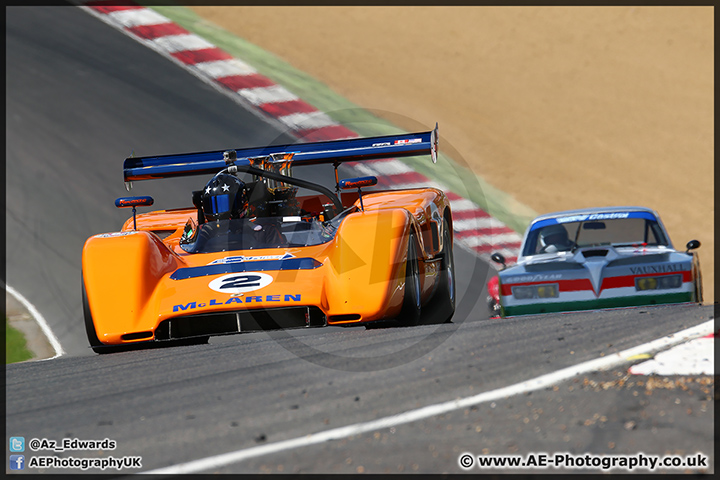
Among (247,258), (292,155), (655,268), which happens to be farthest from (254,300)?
(655,268)

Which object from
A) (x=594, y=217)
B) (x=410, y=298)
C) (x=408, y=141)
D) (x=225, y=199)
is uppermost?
(x=408, y=141)

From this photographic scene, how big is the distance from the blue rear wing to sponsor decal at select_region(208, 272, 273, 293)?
1.75m

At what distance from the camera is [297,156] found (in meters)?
7.24

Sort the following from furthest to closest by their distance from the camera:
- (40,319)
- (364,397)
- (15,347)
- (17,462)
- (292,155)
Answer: (40,319)
(15,347)
(292,155)
(364,397)
(17,462)

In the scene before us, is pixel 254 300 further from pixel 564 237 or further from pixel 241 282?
pixel 564 237

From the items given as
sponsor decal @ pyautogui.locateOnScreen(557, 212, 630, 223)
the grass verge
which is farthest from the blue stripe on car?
sponsor decal @ pyautogui.locateOnScreen(557, 212, 630, 223)

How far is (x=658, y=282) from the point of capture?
714cm

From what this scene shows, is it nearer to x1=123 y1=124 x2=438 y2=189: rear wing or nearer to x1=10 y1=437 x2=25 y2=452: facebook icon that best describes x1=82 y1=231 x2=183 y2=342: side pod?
x1=123 y1=124 x2=438 y2=189: rear wing

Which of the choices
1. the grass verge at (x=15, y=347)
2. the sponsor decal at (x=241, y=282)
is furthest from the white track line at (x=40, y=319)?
the sponsor decal at (x=241, y=282)

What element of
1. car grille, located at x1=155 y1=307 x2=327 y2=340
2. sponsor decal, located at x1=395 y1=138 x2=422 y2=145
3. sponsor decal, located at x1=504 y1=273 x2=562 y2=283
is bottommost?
car grille, located at x1=155 y1=307 x2=327 y2=340

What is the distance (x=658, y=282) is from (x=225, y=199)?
3479 millimetres

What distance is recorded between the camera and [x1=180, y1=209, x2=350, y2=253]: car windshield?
634cm
